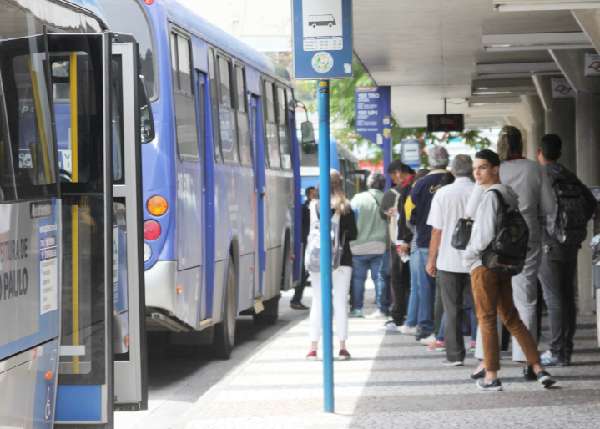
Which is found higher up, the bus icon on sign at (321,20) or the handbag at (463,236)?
the bus icon on sign at (321,20)

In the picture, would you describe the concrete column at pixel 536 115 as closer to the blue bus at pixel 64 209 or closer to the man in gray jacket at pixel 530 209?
the man in gray jacket at pixel 530 209

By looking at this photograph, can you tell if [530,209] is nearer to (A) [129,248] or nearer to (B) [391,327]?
(A) [129,248]

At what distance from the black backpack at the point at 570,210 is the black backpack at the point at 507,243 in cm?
175

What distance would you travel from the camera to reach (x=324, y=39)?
31.4 ft

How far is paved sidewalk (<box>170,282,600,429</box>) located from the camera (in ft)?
30.9

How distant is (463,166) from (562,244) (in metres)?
1.14

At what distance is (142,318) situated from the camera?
25.0ft

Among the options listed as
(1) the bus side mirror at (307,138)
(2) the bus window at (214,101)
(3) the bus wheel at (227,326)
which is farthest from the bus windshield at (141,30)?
(1) the bus side mirror at (307,138)

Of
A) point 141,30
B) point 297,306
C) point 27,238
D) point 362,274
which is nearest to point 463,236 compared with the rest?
point 141,30

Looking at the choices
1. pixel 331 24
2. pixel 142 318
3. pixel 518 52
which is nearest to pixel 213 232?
pixel 331 24

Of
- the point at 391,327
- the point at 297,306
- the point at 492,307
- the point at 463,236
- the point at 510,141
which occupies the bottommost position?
the point at 297,306

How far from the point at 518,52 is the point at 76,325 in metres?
14.5

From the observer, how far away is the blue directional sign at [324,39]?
9547mm

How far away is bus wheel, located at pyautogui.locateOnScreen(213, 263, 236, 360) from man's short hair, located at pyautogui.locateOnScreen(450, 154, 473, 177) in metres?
2.84
